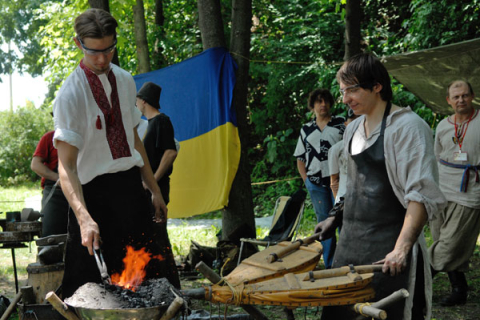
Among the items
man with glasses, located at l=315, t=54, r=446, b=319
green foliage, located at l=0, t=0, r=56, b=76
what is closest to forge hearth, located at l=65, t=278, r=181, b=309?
man with glasses, located at l=315, t=54, r=446, b=319

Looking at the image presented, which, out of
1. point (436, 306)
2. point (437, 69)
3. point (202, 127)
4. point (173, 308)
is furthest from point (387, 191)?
point (437, 69)

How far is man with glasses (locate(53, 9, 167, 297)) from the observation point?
2879 millimetres

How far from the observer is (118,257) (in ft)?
9.95

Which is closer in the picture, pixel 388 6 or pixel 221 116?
pixel 221 116

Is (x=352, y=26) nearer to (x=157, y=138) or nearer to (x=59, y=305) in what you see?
(x=157, y=138)

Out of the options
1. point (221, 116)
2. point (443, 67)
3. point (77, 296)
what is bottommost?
point (77, 296)

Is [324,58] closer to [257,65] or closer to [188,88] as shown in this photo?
[257,65]

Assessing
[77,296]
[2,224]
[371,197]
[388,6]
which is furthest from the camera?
[388,6]

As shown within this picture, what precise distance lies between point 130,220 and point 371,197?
4.15 feet

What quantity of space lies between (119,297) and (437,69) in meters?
6.20

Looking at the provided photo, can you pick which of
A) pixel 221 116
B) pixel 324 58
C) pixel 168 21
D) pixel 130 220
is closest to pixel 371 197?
pixel 130 220

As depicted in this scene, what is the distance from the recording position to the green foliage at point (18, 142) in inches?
916

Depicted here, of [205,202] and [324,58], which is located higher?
[324,58]

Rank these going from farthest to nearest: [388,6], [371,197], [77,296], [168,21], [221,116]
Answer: [168,21] → [388,6] → [221,116] → [371,197] → [77,296]
